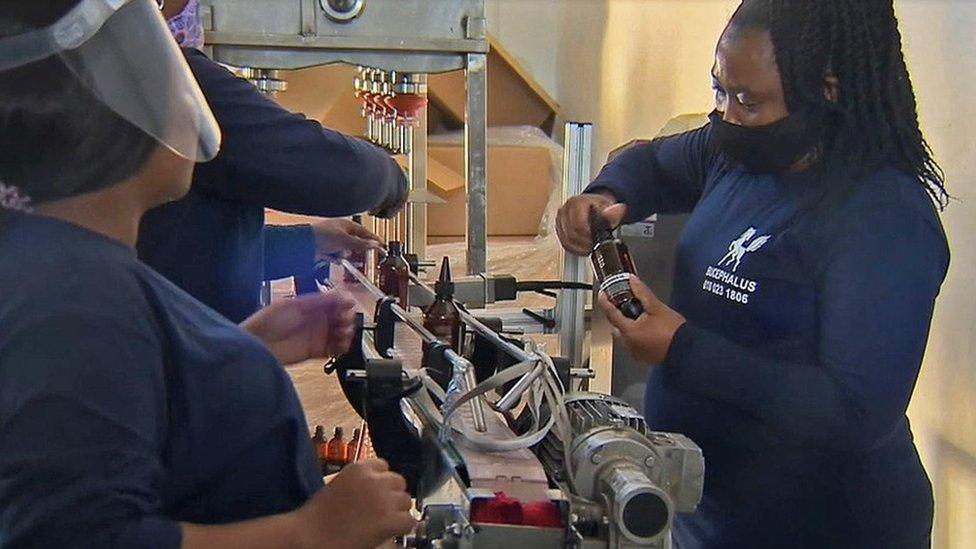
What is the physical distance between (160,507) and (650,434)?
43cm

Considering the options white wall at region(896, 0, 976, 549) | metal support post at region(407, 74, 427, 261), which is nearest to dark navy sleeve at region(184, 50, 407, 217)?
white wall at region(896, 0, 976, 549)

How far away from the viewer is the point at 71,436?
644 mm

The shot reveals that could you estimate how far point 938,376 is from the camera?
1.50 metres

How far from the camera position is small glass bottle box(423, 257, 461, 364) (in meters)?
1.26

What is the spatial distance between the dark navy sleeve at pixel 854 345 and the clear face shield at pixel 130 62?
1.94ft

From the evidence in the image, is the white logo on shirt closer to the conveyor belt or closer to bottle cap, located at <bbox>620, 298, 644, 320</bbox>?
bottle cap, located at <bbox>620, 298, 644, 320</bbox>

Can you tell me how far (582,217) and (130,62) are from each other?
0.81 m

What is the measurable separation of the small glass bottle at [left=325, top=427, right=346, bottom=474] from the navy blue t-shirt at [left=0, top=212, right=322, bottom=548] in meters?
0.79

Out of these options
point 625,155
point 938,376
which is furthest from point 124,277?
point 938,376

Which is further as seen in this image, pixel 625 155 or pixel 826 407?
pixel 625 155

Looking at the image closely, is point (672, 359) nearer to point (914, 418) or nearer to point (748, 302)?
point (748, 302)

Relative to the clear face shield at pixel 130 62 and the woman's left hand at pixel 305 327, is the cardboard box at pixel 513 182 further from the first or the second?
the clear face shield at pixel 130 62

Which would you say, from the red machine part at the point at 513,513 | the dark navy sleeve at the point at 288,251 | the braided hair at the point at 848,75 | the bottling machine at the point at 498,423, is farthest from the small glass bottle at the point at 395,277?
the red machine part at the point at 513,513

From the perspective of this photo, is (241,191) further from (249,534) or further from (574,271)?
(574,271)
